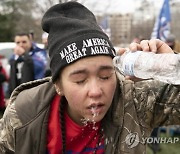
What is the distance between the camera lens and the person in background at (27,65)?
16.6 feet

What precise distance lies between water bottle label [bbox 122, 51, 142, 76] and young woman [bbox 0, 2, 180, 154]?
4cm

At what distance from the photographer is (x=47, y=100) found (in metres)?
1.97

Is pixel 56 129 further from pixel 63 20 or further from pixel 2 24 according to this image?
pixel 2 24

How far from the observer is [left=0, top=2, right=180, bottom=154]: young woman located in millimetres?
1755

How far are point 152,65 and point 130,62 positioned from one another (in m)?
0.14

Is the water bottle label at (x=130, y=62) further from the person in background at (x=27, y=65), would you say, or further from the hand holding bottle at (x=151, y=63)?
the person in background at (x=27, y=65)

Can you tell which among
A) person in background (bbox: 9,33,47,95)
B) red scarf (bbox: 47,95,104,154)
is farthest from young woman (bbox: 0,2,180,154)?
person in background (bbox: 9,33,47,95)

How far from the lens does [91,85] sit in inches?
66.1

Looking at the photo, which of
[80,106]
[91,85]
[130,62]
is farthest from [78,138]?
[130,62]

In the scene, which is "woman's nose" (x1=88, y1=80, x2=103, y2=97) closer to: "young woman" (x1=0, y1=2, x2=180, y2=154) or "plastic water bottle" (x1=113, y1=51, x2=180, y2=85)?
"young woman" (x1=0, y1=2, x2=180, y2=154)

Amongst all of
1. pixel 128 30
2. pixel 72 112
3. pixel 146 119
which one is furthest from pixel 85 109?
pixel 128 30

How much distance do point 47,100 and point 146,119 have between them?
1.84 feet

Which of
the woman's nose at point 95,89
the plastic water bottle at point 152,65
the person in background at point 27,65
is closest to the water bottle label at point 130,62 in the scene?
the plastic water bottle at point 152,65

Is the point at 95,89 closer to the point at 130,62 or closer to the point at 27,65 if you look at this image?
the point at 130,62
